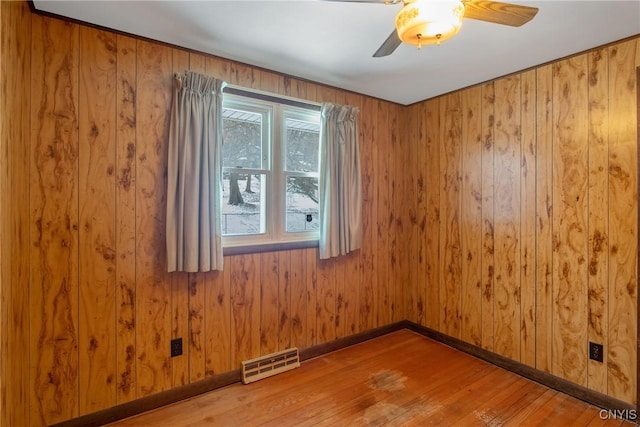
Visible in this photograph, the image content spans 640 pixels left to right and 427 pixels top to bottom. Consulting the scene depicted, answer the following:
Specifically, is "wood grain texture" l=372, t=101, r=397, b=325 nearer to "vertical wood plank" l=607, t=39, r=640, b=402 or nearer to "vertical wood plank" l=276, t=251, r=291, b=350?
"vertical wood plank" l=276, t=251, r=291, b=350

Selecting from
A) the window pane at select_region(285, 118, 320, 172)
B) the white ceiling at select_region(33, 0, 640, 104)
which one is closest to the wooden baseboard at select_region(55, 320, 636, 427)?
the window pane at select_region(285, 118, 320, 172)

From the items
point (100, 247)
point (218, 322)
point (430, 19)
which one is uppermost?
point (430, 19)

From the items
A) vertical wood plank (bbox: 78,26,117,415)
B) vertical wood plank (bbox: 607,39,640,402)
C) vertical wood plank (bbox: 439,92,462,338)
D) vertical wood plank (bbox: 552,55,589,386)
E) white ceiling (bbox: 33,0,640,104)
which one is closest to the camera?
white ceiling (bbox: 33,0,640,104)

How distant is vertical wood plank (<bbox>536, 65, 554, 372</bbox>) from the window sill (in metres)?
1.84

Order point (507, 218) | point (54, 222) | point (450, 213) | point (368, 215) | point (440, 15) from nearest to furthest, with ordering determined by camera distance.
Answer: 1. point (440, 15)
2. point (54, 222)
3. point (507, 218)
4. point (450, 213)
5. point (368, 215)

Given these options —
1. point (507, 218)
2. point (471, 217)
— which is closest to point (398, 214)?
point (471, 217)

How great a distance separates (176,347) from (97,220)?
1021 mm

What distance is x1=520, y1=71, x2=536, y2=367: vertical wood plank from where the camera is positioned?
8.55ft

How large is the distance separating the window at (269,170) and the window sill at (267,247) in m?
0.03

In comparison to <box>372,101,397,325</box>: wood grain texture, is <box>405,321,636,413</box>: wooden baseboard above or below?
below

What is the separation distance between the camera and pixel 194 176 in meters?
2.26

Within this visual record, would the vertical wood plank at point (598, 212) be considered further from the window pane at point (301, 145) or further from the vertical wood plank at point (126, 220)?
the vertical wood plank at point (126, 220)

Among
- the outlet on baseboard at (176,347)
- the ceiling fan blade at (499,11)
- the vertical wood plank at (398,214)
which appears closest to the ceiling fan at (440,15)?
the ceiling fan blade at (499,11)

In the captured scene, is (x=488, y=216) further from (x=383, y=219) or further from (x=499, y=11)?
(x=499, y=11)
